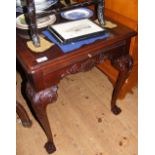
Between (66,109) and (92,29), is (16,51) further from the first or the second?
(66,109)

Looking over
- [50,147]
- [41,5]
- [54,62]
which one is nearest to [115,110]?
[50,147]

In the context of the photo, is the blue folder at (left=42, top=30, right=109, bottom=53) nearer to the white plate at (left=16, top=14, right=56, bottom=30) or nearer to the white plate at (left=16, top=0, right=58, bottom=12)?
the white plate at (left=16, top=14, right=56, bottom=30)

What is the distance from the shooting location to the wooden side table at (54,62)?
0.87 meters

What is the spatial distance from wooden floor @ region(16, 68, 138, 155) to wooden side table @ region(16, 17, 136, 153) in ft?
0.93

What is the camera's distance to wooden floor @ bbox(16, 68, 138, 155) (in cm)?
124

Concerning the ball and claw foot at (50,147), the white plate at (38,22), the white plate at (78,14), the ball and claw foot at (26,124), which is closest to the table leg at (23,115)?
the ball and claw foot at (26,124)

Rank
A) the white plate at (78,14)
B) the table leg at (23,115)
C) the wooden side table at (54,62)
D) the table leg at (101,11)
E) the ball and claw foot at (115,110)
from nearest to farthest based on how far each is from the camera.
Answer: the wooden side table at (54,62) → the table leg at (101,11) → the white plate at (78,14) → the table leg at (23,115) → the ball and claw foot at (115,110)

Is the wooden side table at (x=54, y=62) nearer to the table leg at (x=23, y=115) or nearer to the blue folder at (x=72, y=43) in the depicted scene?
the blue folder at (x=72, y=43)

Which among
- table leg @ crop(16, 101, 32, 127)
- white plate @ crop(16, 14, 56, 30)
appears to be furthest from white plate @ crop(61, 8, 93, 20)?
table leg @ crop(16, 101, 32, 127)

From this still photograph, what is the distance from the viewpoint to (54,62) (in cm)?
87

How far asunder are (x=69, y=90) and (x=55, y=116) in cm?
27

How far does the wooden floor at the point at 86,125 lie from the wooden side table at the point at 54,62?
28 cm

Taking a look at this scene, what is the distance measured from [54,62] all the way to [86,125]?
644mm

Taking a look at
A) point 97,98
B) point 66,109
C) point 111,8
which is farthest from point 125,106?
point 111,8
